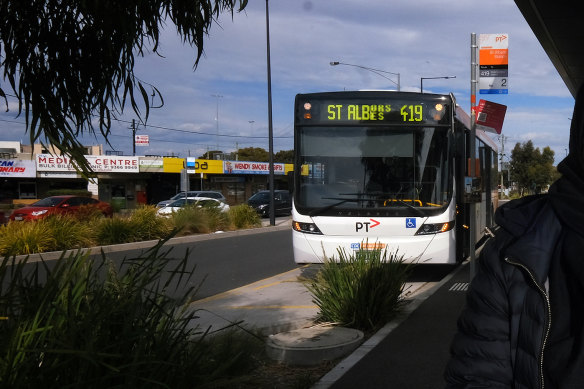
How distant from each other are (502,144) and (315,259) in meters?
83.9

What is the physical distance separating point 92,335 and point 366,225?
24.5 ft

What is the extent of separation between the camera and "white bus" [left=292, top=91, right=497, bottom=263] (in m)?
10.4

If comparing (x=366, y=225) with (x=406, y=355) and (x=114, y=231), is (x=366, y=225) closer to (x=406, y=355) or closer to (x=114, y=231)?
(x=406, y=355)

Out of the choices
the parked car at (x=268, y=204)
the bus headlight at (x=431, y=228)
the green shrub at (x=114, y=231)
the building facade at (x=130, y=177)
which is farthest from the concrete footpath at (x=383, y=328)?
the building facade at (x=130, y=177)

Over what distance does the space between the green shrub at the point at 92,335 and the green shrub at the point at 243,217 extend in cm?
2121

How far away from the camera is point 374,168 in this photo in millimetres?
10422

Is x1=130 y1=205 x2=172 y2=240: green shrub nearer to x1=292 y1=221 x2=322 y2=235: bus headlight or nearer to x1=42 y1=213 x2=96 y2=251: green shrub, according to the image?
x1=42 y1=213 x2=96 y2=251: green shrub

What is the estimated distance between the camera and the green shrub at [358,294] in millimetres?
6875

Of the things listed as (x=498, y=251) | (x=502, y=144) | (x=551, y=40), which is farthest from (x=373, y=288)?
(x=502, y=144)

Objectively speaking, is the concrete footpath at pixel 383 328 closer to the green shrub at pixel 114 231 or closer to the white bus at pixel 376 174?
the white bus at pixel 376 174

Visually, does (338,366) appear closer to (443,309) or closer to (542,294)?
(443,309)

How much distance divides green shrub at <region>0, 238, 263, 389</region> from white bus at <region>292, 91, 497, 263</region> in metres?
6.28

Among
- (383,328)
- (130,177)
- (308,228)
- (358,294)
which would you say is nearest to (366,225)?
(308,228)

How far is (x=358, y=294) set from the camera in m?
6.90
